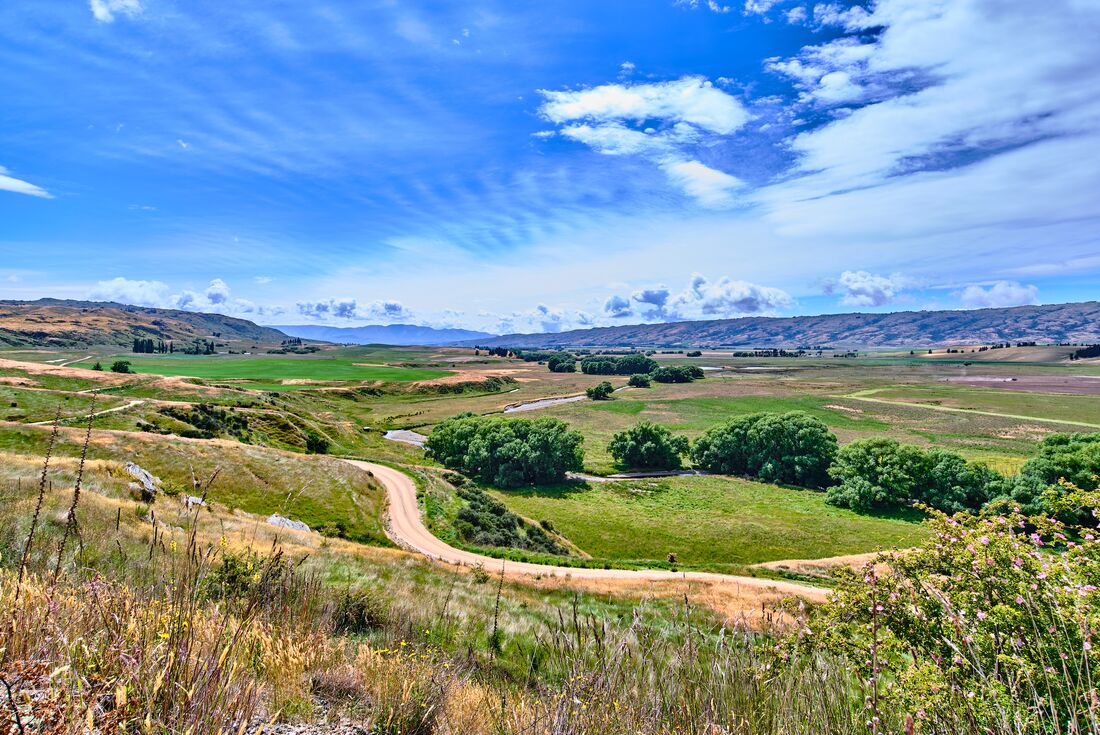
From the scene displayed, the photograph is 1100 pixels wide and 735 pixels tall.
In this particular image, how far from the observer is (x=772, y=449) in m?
75.2

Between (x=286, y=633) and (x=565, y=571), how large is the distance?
29725mm

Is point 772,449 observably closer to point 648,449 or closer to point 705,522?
point 648,449

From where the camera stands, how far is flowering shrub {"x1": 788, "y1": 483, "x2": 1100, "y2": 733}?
18.6 ft

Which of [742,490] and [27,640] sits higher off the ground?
[27,640]

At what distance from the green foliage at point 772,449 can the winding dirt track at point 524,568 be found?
4242cm

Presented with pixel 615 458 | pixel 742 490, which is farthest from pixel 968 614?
pixel 615 458

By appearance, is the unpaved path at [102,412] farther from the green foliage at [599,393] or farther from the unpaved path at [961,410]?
the unpaved path at [961,410]

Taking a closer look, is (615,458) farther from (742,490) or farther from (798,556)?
(798,556)

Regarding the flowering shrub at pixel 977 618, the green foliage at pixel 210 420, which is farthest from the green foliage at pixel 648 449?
the flowering shrub at pixel 977 618

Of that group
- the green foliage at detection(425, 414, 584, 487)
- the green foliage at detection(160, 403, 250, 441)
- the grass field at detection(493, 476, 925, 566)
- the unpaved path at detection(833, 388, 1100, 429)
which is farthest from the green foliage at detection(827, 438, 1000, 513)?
the green foliage at detection(160, 403, 250, 441)

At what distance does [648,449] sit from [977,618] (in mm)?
73508

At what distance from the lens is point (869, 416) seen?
387 feet

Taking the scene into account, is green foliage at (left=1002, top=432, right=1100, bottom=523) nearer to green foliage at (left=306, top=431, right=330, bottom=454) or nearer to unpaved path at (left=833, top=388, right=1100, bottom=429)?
unpaved path at (left=833, top=388, right=1100, bottom=429)

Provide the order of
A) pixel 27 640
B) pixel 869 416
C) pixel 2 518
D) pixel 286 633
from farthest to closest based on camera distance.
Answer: pixel 869 416 < pixel 2 518 < pixel 286 633 < pixel 27 640
